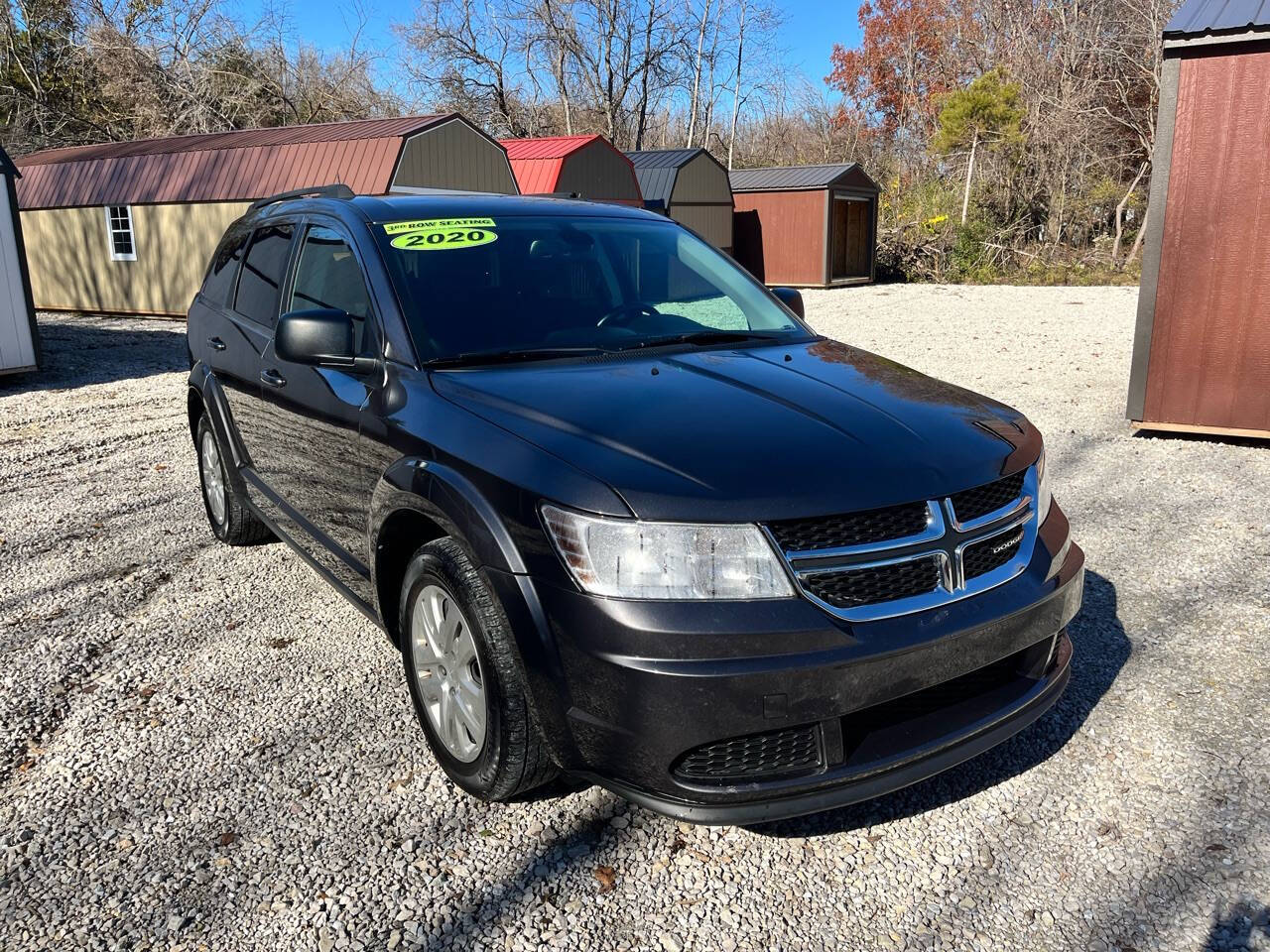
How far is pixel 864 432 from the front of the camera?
2.74m

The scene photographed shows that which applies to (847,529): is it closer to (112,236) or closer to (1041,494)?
(1041,494)

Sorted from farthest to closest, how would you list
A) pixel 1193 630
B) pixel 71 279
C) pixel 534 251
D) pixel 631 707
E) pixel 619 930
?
pixel 71 279 → pixel 1193 630 → pixel 534 251 → pixel 619 930 → pixel 631 707

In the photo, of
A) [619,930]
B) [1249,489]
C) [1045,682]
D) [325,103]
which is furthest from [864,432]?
[325,103]

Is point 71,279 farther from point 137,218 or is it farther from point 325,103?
point 325,103

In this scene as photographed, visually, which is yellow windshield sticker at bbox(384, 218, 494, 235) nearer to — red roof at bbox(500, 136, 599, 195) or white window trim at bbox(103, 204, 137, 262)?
red roof at bbox(500, 136, 599, 195)

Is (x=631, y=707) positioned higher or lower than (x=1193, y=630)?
higher

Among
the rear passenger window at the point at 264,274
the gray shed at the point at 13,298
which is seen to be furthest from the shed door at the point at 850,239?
the rear passenger window at the point at 264,274

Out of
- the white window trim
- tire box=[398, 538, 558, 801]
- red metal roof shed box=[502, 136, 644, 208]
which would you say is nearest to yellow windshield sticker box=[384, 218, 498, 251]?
tire box=[398, 538, 558, 801]

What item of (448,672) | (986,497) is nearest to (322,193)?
(448,672)

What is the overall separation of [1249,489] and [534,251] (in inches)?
207

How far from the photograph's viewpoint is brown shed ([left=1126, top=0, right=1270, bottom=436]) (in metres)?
7.11

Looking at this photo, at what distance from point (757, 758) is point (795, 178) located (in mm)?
27606

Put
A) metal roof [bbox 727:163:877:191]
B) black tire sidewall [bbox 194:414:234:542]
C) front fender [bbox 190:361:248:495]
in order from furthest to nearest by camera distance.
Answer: metal roof [bbox 727:163:877:191]
black tire sidewall [bbox 194:414:234:542]
front fender [bbox 190:361:248:495]

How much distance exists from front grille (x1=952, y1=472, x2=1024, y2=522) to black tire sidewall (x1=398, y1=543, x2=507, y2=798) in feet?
4.23
